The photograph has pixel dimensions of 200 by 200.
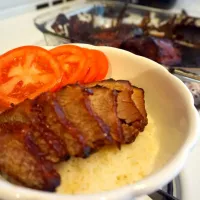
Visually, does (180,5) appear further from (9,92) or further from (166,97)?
(9,92)

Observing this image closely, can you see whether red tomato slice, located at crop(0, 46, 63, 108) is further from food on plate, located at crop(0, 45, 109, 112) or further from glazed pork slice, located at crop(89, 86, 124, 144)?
glazed pork slice, located at crop(89, 86, 124, 144)

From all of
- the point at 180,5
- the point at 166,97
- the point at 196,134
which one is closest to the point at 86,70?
the point at 166,97

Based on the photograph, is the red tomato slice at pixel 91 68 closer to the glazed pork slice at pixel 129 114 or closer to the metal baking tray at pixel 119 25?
the glazed pork slice at pixel 129 114

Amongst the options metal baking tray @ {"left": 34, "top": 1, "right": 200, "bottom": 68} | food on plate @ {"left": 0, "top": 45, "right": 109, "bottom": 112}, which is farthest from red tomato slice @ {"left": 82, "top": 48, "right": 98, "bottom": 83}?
metal baking tray @ {"left": 34, "top": 1, "right": 200, "bottom": 68}

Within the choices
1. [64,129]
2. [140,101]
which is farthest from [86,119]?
[140,101]

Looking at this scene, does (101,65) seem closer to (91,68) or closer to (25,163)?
(91,68)

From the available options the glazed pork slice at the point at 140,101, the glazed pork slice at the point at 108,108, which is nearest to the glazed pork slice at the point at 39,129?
the glazed pork slice at the point at 108,108

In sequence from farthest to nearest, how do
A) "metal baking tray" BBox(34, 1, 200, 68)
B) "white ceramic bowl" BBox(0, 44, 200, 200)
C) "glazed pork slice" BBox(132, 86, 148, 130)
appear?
"metal baking tray" BBox(34, 1, 200, 68) < "glazed pork slice" BBox(132, 86, 148, 130) < "white ceramic bowl" BBox(0, 44, 200, 200)
